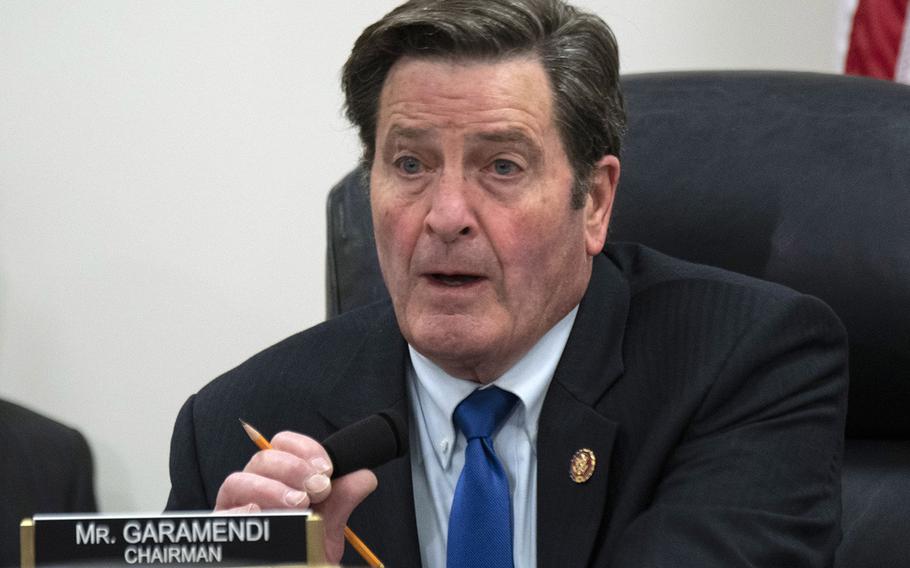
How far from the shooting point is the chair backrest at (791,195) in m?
2.00

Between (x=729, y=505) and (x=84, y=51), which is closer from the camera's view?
(x=729, y=505)

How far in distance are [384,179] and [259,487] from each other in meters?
0.64

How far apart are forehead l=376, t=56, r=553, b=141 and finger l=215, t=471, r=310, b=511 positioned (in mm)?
620

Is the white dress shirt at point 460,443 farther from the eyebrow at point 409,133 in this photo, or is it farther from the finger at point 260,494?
the finger at point 260,494

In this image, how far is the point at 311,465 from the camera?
57.9 inches

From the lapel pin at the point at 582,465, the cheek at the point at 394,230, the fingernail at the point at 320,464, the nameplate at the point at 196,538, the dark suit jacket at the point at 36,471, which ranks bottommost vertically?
the dark suit jacket at the point at 36,471

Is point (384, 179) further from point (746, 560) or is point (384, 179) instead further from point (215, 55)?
point (215, 55)

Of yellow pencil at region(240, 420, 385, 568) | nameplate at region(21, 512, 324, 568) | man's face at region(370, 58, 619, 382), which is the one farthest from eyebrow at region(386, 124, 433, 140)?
nameplate at region(21, 512, 324, 568)

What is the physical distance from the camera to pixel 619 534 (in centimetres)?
186

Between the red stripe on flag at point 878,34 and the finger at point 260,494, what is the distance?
6.00ft

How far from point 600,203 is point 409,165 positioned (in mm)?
294

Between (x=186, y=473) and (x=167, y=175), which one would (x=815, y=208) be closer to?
(x=186, y=473)

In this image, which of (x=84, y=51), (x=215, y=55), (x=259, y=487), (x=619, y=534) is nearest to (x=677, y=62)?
(x=215, y=55)

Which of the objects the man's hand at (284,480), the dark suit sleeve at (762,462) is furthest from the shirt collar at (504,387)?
the man's hand at (284,480)
